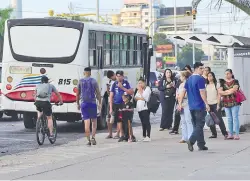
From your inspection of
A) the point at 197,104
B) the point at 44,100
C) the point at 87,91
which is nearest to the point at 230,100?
the point at 197,104

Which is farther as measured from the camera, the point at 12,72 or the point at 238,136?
the point at 12,72

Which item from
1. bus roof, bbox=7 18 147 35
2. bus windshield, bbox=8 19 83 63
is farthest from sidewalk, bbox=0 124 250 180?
bus roof, bbox=7 18 147 35

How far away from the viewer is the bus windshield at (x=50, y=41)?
77.9 ft

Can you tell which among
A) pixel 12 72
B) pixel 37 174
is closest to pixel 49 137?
pixel 12 72

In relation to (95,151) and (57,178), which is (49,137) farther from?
(57,178)

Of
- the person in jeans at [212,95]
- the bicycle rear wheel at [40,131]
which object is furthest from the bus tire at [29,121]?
the person in jeans at [212,95]

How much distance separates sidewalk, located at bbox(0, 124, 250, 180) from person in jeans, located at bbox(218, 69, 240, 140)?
44cm

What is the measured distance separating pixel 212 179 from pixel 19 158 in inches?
215

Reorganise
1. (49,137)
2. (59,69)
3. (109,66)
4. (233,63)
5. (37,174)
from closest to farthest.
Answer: (37,174) < (49,137) < (233,63) < (59,69) < (109,66)

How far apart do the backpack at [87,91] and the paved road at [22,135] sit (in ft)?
5.46

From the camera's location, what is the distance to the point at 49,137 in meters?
19.5

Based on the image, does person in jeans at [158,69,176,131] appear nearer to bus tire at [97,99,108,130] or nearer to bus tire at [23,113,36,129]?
bus tire at [97,99,108,130]

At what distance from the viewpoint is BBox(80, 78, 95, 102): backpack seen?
18.2 metres

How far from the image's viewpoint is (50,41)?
78.1ft
